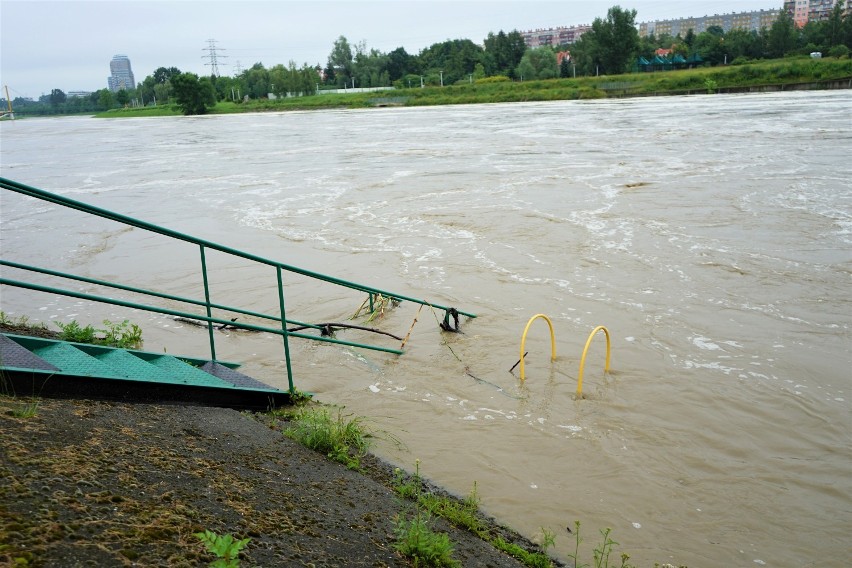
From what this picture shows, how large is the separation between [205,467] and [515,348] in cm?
574

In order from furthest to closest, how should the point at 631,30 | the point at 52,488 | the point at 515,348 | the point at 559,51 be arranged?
the point at 559,51
the point at 631,30
the point at 515,348
the point at 52,488

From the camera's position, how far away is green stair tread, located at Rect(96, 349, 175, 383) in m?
5.00

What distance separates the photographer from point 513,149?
32.0 metres

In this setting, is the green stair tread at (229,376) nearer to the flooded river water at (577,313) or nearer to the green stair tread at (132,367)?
the green stair tread at (132,367)

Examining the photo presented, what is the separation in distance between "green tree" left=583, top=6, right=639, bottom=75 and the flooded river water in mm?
85981

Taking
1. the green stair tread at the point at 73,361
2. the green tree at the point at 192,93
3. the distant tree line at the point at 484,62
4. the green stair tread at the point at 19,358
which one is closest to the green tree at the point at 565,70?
the distant tree line at the point at 484,62

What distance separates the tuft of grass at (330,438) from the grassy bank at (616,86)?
79.0 metres

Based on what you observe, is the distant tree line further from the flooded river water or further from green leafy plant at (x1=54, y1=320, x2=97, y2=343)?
green leafy plant at (x1=54, y1=320, x2=97, y2=343)

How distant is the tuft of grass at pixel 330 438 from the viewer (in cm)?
523

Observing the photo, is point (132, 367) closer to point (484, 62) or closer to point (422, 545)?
point (422, 545)

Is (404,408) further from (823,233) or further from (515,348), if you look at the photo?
(823,233)

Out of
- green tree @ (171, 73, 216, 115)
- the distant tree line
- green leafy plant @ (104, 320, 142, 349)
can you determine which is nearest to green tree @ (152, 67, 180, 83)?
the distant tree line

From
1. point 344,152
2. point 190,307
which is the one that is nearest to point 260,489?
point 190,307

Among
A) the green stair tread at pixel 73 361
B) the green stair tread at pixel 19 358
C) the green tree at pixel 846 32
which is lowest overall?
the green stair tread at pixel 73 361
